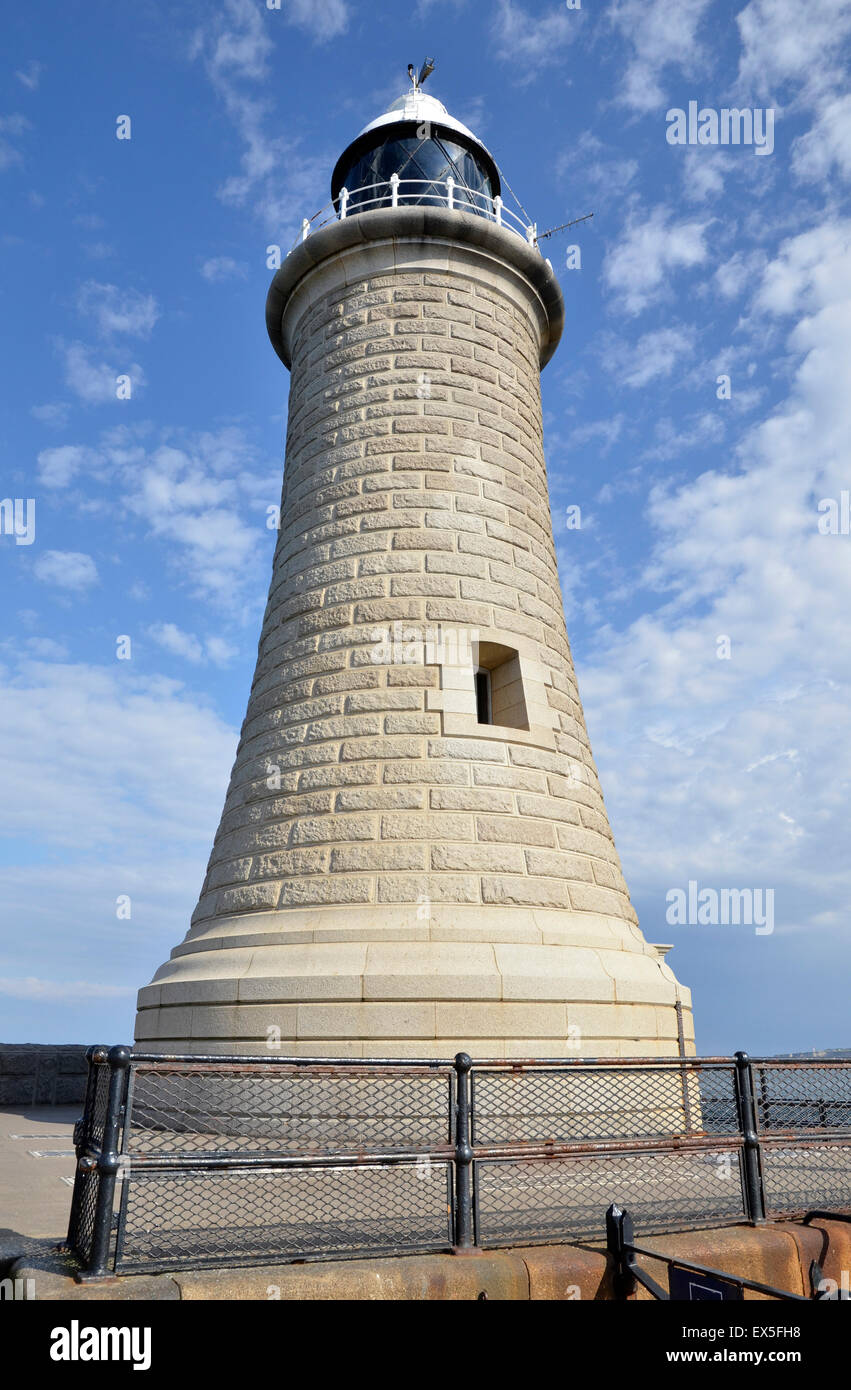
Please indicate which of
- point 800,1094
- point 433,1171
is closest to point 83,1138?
point 433,1171

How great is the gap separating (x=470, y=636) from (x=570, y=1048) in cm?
457

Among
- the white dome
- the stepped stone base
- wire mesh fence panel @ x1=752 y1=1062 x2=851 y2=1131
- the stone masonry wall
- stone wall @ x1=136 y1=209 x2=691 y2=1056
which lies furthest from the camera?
the white dome

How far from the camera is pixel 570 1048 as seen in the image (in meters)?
8.86

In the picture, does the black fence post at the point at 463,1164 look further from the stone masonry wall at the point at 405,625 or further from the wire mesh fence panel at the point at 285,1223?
the stone masonry wall at the point at 405,625

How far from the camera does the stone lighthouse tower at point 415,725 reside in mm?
8891

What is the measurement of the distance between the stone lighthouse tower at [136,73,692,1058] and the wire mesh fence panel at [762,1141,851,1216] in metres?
2.19

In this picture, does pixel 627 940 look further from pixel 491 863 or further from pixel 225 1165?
pixel 225 1165

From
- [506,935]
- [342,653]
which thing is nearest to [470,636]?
[342,653]

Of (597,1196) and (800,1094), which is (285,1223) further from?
(800,1094)

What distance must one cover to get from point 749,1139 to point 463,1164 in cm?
223

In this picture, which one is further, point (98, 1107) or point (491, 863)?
point (491, 863)

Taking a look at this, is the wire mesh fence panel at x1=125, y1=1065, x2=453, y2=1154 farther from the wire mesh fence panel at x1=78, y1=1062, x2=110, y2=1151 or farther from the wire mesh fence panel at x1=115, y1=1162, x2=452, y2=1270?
the wire mesh fence panel at x1=78, y1=1062, x2=110, y2=1151

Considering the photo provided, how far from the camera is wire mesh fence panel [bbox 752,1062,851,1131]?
668cm

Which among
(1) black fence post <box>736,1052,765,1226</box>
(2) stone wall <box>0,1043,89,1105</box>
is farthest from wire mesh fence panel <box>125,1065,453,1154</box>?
(2) stone wall <box>0,1043,89,1105</box>
